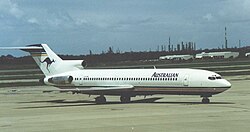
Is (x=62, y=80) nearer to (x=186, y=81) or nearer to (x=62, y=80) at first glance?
(x=62, y=80)

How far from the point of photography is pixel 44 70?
46.0 meters

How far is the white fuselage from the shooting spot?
121 ft

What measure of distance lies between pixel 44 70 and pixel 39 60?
3.67 feet

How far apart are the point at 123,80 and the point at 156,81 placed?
356cm

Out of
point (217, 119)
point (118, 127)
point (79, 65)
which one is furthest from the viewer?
point (79, 65)

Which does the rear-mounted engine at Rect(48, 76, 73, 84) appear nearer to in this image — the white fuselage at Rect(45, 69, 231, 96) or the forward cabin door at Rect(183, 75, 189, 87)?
the white fuselage at Rect(45, 69, 231, 96)

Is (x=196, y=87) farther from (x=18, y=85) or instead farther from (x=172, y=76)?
(x=18, y=85)

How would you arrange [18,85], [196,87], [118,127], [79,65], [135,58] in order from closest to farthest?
[118,127]
[196,87]
[79,65]
[18,85]
[135,58]

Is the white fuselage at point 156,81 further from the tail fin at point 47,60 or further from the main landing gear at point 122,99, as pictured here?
the tail fin at point 47,60

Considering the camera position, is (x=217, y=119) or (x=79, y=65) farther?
(x=79, y=65)

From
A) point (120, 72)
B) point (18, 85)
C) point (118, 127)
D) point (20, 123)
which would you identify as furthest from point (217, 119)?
point (18, 85)

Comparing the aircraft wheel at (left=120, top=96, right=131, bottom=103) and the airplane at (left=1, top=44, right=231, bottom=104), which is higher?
the airplane at (left=1, top=44, right=231, bottom=104)

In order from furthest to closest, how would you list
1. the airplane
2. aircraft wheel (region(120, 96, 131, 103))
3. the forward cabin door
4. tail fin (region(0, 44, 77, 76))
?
tail fin (region(0, 44, 77, 76)) < aircraft wheel (region(120, 96, 131, 103)) < the forward cabin door < the airplane

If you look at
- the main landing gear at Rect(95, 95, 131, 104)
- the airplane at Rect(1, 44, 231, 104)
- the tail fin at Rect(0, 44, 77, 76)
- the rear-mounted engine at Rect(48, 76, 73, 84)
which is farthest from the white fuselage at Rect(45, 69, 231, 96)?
the tail fin at Rect(0, 44, 77, 76)
